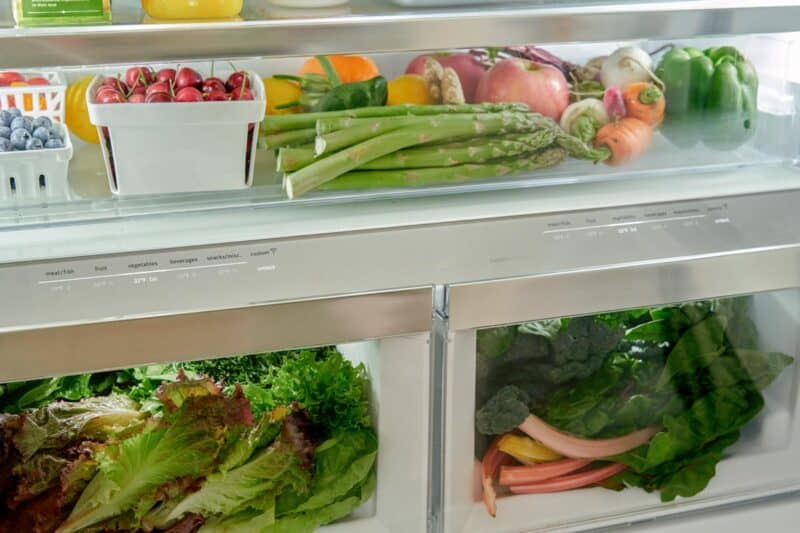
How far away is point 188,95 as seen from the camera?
1.58m

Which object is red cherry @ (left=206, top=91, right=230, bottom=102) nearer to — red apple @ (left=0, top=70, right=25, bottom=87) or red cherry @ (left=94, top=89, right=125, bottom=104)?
red cherry @ (left=94, top=89, right=125, bottom=104)

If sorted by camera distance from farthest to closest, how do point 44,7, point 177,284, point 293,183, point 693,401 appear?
1. point 693,401
2. point 293,183
3. point 177,284
4. point 44,7

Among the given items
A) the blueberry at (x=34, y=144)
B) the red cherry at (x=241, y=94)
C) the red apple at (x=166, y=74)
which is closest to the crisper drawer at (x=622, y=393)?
the red cherry at (x=241, y=94)

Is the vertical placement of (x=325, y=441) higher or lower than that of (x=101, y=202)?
lower

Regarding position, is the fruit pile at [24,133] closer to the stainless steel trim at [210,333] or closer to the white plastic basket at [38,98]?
the white plastic basket at [38,98]

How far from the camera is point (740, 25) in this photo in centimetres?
167

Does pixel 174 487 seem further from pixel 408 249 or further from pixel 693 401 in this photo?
pixel 693 401

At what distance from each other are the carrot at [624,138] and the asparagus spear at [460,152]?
0.13 meters

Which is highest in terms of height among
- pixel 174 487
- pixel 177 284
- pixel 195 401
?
pixel 177 284

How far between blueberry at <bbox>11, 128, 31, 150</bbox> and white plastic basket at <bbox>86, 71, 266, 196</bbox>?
0.10 m

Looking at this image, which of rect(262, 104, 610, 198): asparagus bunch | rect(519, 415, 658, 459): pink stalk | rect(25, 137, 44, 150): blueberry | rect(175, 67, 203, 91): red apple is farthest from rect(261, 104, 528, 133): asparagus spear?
rect(519, 415, 658, 459): pink stalk

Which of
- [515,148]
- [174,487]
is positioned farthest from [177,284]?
[515,148]

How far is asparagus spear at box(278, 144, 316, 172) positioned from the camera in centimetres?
166

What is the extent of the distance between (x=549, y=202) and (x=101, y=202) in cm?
71
